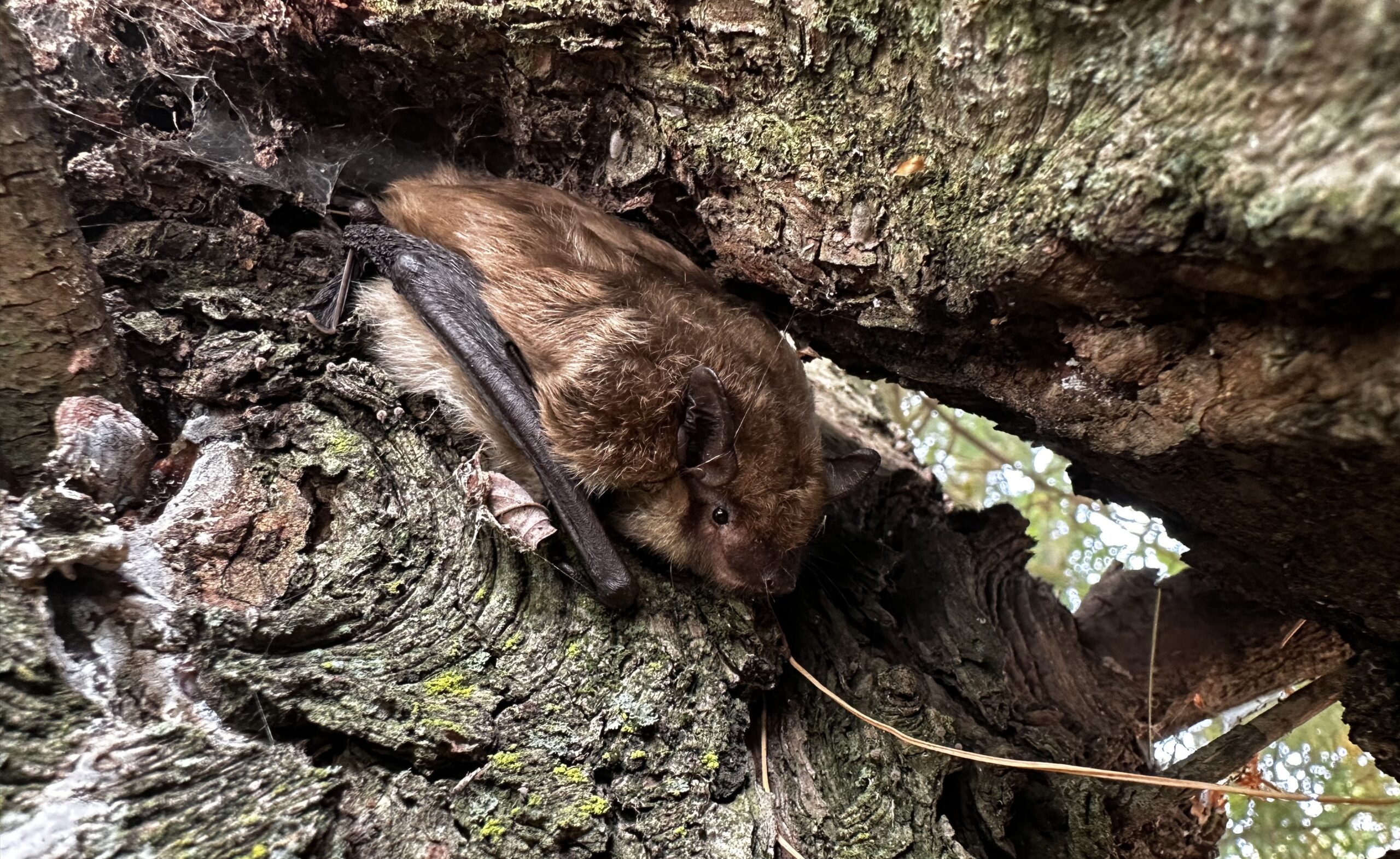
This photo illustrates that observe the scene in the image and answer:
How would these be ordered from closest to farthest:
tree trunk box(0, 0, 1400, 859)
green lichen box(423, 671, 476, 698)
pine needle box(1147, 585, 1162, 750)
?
tree trunk box(0, 0, 1400, 859) < green lichen box(423, 671, 476, 698) < pine needle box(1147, 585, 1162, 750)

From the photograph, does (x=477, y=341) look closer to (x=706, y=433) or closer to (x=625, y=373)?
(x=625, y=373)

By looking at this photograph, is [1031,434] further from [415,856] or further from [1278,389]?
[415,856]

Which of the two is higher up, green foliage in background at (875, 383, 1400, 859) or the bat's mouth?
the bat's mouth

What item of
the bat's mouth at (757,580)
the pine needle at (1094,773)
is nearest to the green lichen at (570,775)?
the pine needle at (1094,773)

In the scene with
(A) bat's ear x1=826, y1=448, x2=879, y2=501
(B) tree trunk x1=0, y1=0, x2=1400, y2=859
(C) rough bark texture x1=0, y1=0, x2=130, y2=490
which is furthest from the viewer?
(A) bat's ear x1=826, y1=448, x2=879, y2=501

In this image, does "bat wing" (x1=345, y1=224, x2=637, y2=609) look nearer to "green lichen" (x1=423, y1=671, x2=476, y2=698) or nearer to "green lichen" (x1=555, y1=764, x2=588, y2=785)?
"green lichen" (x1=423, y1=671, x2=476, y2=698)

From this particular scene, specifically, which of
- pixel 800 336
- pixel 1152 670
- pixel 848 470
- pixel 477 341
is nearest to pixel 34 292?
pixel 477 341

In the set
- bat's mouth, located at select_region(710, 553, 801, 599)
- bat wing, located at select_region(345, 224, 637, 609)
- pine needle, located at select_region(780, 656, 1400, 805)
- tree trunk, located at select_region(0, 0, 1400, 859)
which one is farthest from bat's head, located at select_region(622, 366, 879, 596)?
pine needle, located at select_region(780, 656, 1400, 805)
